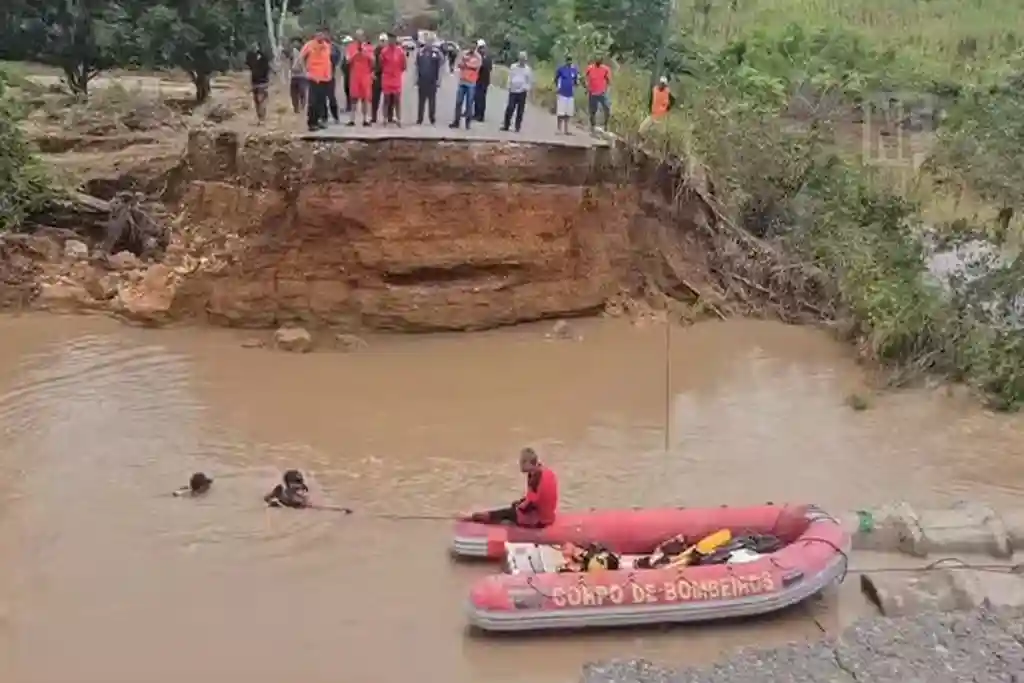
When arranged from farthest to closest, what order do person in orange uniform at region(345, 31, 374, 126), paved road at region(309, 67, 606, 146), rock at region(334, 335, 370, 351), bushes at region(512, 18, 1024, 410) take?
1. rock at region(334, 335, 370, 351)
2. paved road at region(309, 67, 606, 146)
3. bushes at region(512, 18, 1024, 410)
4. person in orange uniform at region(345, 31, 374, 126)

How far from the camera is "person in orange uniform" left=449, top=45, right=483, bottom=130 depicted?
19.7 meters

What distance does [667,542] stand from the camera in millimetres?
12336

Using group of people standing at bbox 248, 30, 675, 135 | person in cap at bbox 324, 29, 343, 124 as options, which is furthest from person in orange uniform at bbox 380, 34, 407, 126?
person in cap at bbox 324, 29, 343, 124

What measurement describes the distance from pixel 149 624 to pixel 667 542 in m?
4.86

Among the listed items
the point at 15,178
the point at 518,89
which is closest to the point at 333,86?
the point at 518,89

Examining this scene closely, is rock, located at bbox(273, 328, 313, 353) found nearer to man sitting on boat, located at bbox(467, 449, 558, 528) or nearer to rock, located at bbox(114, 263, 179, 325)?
rock, located at bbox(114, 263, 179, 325)

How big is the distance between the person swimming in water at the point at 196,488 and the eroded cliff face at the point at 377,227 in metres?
6.13

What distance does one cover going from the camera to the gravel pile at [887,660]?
1022 cm

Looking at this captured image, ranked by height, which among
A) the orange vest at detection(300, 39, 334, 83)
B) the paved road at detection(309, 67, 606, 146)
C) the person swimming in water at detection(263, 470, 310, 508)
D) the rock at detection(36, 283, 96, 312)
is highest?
the orange vest at detection(300, 39, 334, 83)

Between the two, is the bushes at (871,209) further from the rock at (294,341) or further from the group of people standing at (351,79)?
the rock at (294,341)

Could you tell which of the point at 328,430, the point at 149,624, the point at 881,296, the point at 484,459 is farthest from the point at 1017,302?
the point at 149,624

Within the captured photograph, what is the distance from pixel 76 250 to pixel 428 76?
7560mm

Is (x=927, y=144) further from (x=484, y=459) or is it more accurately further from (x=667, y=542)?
(x=667, y=542)

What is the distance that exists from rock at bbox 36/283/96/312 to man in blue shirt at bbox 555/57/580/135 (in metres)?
8.37
